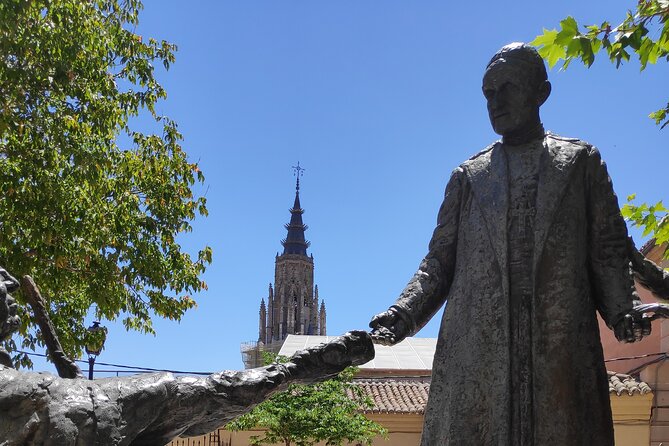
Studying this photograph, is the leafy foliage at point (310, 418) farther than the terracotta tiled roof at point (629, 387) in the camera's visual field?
No

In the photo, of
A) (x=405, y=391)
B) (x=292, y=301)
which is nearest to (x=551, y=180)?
(x=405, y=391)

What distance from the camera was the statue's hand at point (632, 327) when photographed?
12.3 feet

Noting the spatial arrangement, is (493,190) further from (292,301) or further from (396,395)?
(292,301)

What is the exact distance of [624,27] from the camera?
659cm

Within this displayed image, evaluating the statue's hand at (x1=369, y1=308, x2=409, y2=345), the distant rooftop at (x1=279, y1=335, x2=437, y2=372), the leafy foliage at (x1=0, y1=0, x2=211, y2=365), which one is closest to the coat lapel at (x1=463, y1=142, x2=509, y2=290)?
the statue's hand at (x1=369, y1=308, x2=409, y2=345)

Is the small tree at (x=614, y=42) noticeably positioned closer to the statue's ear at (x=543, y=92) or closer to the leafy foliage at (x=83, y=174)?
the statue's ear at (x=543, y=92)

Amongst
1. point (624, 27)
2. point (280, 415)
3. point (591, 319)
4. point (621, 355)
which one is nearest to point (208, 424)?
point (591, 319)

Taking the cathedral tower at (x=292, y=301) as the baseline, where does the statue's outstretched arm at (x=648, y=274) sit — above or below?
below

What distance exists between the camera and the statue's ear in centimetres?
429

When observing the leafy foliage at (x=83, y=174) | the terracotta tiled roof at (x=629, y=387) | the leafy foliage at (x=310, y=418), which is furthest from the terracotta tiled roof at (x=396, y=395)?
the leafy foliage at (x=83, y=174)

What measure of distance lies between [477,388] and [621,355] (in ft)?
67.9

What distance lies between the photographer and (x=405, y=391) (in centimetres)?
2589

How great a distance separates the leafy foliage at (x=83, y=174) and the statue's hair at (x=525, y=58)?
808cm

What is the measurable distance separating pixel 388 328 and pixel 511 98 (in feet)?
4.00
